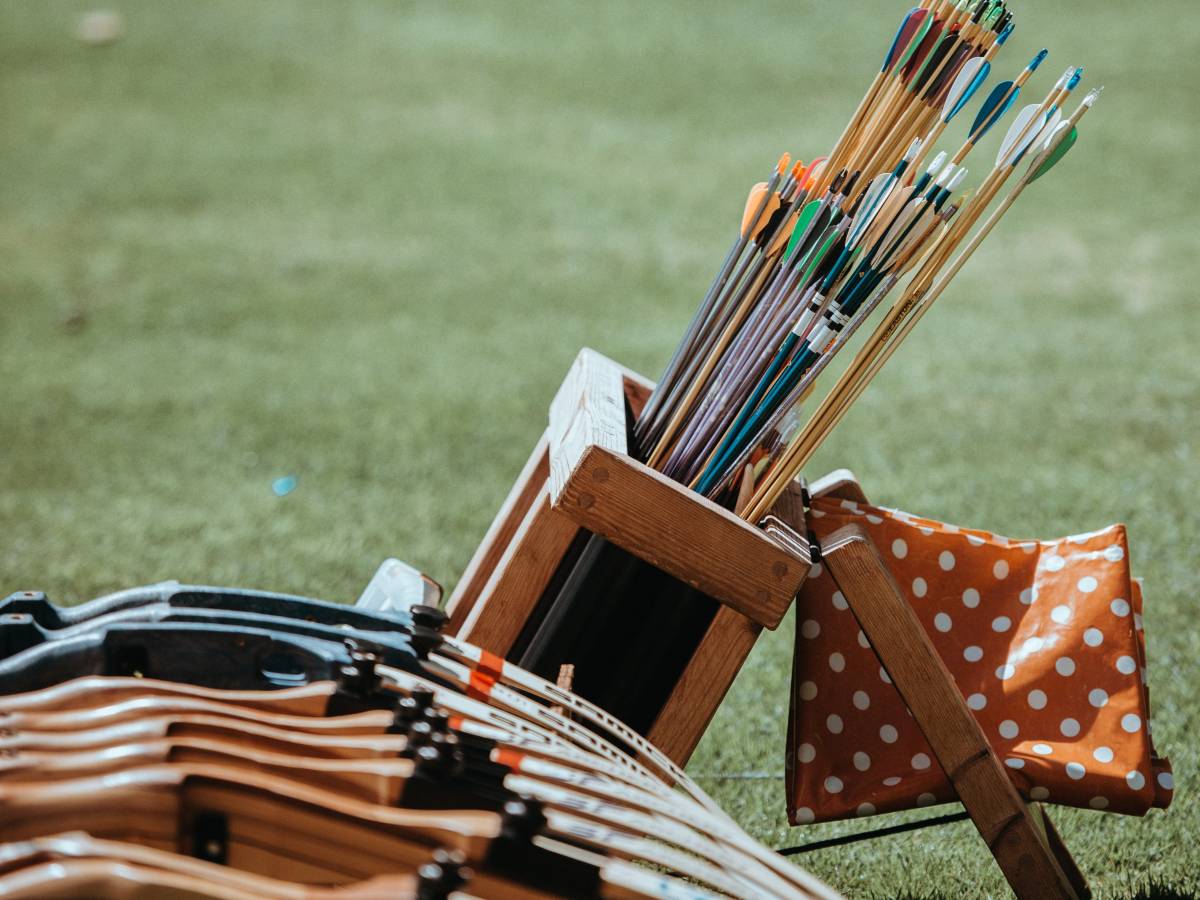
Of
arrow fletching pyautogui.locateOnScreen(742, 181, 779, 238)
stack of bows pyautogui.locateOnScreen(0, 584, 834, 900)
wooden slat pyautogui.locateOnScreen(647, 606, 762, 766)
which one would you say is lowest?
stack of bows pyautogui.locateOnScreen(0, 584, 834, 900)

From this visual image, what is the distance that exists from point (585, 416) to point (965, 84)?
2.40 feet

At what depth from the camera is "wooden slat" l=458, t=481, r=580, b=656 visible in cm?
201

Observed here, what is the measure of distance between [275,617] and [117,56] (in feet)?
30.1

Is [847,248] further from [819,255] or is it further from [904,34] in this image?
[904,34]

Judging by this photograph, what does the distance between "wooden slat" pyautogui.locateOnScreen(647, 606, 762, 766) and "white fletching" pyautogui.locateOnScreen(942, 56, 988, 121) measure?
79cm

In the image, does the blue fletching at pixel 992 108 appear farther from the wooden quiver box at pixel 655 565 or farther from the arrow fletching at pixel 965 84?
the wooden quiver box at pixel 655 565

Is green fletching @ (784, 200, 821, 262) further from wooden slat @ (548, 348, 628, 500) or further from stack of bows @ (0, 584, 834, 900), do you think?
stack of bows @ (0, 584, 834, 900)

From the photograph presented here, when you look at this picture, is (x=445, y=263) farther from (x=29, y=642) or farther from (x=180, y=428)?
(x=29, y=642)

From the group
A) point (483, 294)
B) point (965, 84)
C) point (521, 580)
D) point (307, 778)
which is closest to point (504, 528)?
point (521, 580)

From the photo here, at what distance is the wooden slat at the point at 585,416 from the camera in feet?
6.31

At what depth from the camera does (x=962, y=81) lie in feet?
6.10

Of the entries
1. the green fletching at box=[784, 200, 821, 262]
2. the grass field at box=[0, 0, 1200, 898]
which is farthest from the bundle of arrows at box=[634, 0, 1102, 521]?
the grass field at box=[0, 0, 1200, 898]

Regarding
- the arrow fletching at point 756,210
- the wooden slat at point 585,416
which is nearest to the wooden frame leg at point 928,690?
the wooden slat at point 585,416

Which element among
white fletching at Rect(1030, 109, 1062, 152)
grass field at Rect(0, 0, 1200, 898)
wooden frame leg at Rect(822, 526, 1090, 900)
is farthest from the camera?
grass field at Rect(0, 0, 1200, 898)
